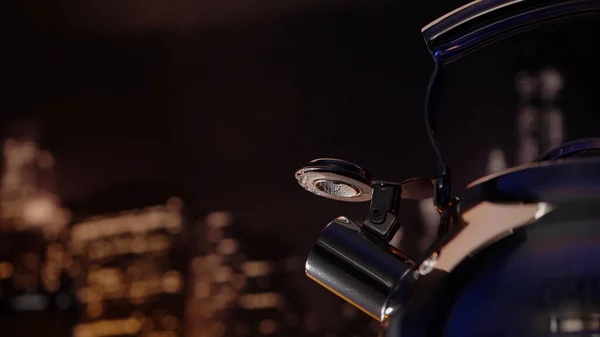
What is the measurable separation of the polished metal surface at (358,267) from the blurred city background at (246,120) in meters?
1.75

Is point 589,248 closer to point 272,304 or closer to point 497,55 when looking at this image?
point 497,55

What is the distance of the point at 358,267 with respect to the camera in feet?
0.76

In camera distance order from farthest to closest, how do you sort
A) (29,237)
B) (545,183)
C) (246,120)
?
(29,237) → (246,120) → (545,183)

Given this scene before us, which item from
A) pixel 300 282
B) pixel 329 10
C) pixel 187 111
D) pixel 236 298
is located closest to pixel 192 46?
pixel 187 111

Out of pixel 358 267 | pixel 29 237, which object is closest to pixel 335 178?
pixel 358 267

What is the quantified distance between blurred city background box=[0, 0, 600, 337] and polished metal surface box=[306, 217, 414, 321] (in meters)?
1.75

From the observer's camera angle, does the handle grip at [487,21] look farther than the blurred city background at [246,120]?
No

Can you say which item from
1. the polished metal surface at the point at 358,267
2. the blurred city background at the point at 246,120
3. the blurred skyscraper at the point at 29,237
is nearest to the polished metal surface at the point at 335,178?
the polished metal surface at the point at 358,267

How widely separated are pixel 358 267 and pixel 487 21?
3.4 inches

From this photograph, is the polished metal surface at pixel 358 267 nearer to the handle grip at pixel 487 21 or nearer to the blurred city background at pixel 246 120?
the handle grip at pixel 487 21

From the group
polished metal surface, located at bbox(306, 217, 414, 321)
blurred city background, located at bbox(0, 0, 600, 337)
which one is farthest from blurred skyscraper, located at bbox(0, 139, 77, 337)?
polished metal surface, located at bbox(306, 217, 414, 321)

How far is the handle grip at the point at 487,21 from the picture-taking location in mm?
220

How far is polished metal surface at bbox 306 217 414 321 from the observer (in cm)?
22

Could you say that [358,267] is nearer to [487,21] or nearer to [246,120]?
[487,21]
